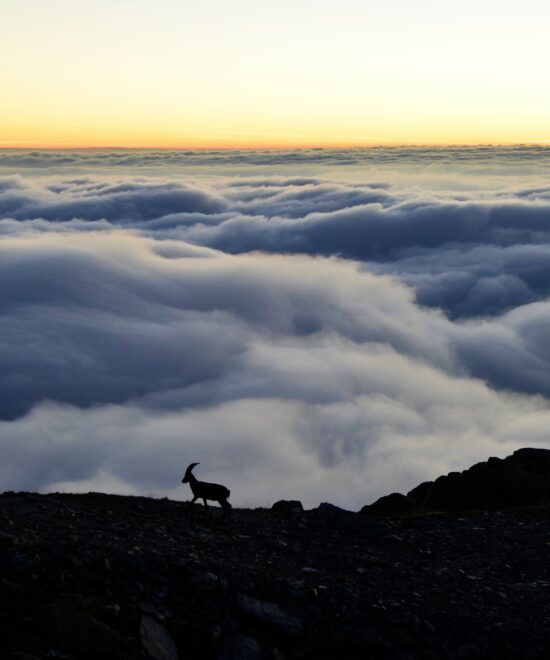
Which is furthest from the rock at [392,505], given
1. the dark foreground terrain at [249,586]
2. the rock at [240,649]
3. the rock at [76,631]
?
the rock at [76,631]

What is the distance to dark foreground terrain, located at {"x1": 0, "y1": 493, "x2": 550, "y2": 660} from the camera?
13.7 metres

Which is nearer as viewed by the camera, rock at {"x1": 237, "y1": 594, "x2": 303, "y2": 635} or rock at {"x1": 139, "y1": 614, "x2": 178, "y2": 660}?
rock at {"x1": 139, "y1": 614, "x2": 178, "y2": 660}

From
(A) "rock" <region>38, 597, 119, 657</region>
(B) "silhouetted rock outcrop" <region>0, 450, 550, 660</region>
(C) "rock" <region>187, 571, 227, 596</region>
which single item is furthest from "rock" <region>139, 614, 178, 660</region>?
(C) "rock" <region>187, 571, 227, 596</region>

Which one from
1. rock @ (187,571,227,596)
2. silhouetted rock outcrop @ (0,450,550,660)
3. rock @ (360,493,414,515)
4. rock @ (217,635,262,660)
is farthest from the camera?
rock @ (360,493,414,515)

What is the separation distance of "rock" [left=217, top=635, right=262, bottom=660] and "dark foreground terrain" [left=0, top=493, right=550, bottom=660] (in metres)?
0.02

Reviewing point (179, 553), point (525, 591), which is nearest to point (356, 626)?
point (179, 553)

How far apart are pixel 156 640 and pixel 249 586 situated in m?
3.23

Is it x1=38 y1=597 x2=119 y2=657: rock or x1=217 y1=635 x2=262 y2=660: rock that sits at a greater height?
x1=38 y1=597 x2=119 y2=657: rock

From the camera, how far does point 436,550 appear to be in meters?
22.0

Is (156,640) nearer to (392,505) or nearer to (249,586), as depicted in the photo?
(249,586)

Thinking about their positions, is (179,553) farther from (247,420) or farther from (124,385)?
(124,385)

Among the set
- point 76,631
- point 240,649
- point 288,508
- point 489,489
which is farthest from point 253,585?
point 489,489

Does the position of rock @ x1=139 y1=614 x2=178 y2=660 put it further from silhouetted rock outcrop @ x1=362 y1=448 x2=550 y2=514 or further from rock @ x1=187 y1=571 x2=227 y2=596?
silhouetted rock outcrop @ x1=362 y1=448 x2=550 y2=514

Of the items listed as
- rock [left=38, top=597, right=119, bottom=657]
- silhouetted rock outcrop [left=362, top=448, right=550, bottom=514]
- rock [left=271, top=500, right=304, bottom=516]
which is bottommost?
silhouetted rock outcrop [left=362, top=448, right=550, bottom=514]
